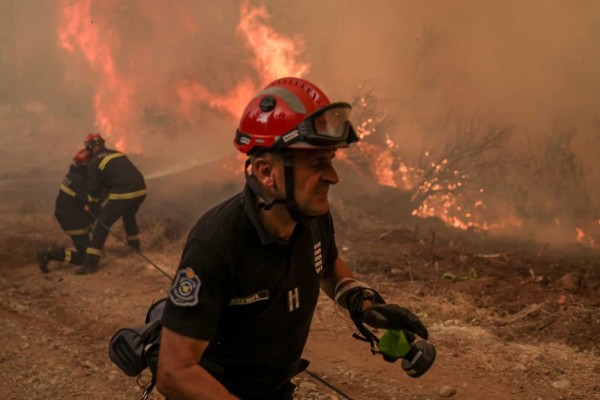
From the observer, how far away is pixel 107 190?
8219 mm

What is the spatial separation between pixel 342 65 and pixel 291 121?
11.9m

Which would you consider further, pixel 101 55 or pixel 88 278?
pixel 101 55

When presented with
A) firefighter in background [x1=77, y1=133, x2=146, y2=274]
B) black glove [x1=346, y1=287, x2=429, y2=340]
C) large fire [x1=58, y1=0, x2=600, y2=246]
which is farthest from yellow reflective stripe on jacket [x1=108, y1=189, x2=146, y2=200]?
black glove [x1=346, y1=287, x2=429, y2=340]

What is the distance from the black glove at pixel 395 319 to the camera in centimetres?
227

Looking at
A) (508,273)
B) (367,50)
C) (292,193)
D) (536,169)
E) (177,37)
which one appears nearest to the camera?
(292,193)

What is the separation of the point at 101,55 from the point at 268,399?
59.9 ft

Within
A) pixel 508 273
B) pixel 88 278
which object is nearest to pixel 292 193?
pixel 508 273

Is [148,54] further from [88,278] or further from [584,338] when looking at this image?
[584,338]

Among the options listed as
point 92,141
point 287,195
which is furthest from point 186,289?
point 92,141

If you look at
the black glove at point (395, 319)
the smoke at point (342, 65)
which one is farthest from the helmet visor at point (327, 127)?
the smoke at point (342, 65)

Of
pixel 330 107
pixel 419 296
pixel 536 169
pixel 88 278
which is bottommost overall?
pixel 88 278

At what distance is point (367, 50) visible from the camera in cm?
1356

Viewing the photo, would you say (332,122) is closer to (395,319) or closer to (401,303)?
(395,319)

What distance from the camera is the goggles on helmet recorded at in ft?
6.43
